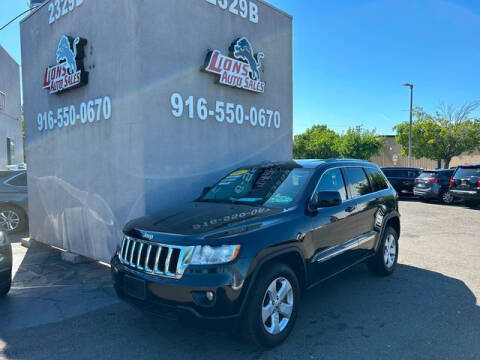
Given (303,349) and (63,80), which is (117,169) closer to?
(63,80)

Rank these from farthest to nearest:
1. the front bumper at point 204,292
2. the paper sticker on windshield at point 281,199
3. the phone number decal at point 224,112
Answer: the phone number decal at point 224,112, the paper sticker on windshield at point 281,199, the front bumper at point 204,292

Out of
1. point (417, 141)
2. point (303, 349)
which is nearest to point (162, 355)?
point (303, 349)

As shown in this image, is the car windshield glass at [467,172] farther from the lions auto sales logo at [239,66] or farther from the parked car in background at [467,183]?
the lions auto sales logo at [239,66]

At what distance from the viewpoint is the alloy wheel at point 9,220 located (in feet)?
29.2

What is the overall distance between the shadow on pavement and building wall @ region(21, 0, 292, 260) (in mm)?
1429

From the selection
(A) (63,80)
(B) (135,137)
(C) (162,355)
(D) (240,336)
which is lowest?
(C) (162,355)

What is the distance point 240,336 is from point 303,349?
24.8 inches

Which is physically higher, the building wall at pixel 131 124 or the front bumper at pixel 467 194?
the building wall at pixel 131 124

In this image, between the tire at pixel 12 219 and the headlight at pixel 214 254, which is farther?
the tire at pixel 12 219

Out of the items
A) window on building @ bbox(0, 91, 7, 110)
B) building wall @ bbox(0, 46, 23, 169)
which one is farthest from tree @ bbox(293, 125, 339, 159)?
window on building @ bbox(0, 91, 7, 110)

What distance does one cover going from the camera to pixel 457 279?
5258mm

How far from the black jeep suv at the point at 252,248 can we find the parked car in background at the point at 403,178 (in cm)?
1356

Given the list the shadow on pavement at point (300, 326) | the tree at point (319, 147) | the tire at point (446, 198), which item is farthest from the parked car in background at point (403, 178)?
the tree at point (319, 147)

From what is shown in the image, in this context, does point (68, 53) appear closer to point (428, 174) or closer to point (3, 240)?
point (3, 240)
